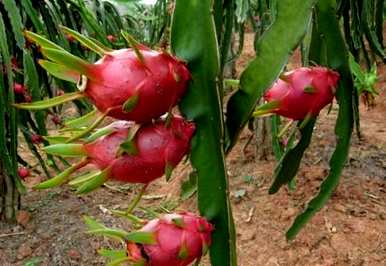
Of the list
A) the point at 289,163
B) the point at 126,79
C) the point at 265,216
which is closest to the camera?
the point at 126,79

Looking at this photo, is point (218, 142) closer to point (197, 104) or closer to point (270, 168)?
point (197, 104)

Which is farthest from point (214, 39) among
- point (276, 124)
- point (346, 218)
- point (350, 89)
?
point (346, 218)

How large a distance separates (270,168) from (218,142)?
82.6 inches

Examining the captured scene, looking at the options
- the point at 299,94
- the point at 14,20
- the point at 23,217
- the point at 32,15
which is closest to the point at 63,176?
the point at 299,94

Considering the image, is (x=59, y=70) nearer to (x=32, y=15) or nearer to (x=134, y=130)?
(x=134, y=130)

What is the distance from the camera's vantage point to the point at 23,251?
213 centimetres

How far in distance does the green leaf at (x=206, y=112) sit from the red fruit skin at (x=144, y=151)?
0.02 meters

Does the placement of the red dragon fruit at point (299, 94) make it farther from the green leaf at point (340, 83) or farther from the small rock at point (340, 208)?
the small rock at point (340, 208)

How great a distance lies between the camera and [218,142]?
48cm

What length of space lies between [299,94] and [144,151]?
0.19 metres

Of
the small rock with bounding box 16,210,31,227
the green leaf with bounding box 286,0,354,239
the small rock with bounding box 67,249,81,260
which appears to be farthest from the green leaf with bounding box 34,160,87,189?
the small rock with bounding box 16,210,31,227

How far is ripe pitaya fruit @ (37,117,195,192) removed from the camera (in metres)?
0.46

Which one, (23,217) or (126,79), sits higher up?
(126,79)

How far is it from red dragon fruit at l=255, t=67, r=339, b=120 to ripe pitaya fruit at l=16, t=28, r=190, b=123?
158 mm
